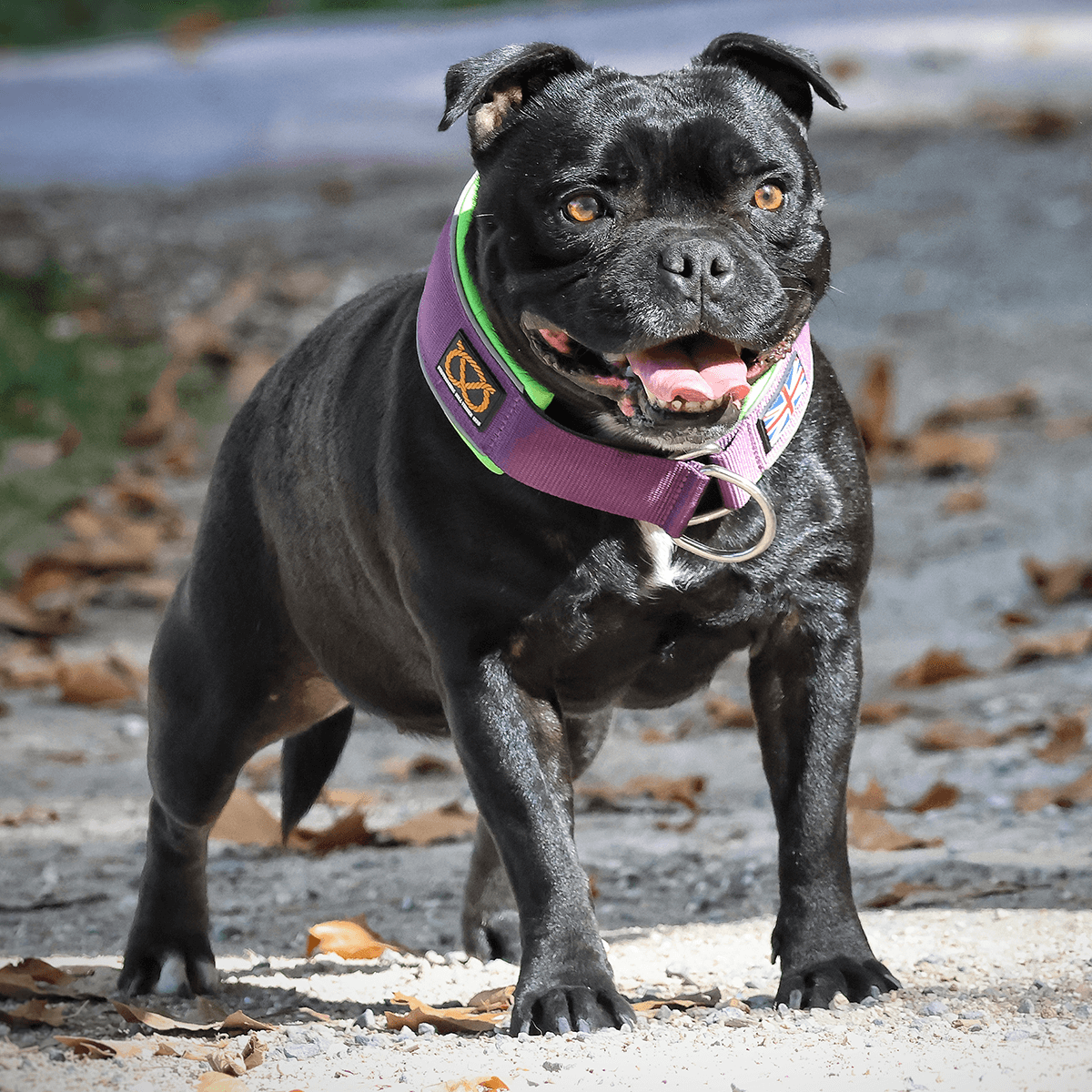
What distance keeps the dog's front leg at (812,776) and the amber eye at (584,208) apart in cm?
85

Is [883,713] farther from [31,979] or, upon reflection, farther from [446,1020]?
[31,979]

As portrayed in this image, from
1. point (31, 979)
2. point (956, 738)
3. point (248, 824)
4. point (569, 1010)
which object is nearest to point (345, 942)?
point (31, 979)

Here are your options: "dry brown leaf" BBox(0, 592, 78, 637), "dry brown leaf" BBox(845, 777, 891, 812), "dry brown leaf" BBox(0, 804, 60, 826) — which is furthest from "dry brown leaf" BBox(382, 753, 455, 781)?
"dry brown leaf" BBox(0, 592, 78, 637)

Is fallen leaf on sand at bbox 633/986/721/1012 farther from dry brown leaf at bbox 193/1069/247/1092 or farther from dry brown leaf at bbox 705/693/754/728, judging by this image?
dry brown leaf at bbox 705/693/754/728

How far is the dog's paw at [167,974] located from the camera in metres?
3.99

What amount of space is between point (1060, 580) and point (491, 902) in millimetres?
3491

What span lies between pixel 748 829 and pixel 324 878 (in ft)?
3.94

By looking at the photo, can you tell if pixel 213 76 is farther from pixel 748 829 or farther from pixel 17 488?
pixel 748 829

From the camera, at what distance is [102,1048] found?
3.02 meters

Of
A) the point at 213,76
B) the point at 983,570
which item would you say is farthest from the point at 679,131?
the point at 213,76

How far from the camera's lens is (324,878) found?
500cm

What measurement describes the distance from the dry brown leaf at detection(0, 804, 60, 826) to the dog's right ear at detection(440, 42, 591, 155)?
3088 mm

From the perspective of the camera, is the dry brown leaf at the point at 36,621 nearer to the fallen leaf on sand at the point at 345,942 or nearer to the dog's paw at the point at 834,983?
the fallen leaf on sand at the point at 345,942

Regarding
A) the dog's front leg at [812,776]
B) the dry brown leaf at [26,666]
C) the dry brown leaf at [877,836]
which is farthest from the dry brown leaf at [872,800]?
the dry brown leaf at [26,666]
